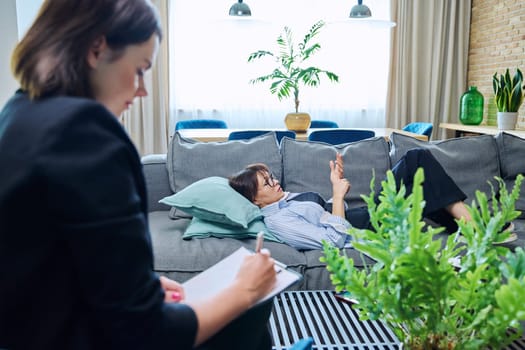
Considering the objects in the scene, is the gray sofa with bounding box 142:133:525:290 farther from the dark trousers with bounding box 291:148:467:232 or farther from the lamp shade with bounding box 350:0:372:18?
the lamp shade with bounding box 350:0:372:18

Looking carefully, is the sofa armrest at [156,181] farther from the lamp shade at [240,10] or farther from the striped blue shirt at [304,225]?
the lamp shade at [240,10]

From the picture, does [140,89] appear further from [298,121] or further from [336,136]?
[298,121]

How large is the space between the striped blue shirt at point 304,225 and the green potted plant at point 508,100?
2.55m

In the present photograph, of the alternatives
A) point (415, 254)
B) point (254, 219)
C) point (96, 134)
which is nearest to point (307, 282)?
point (254, 219)

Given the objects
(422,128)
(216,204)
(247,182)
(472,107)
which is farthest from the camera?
(472,107)

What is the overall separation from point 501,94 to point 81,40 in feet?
13.3

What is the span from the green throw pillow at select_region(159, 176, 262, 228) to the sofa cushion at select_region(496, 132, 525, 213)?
1.38 meters

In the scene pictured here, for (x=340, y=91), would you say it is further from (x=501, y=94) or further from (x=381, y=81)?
(x=501, y=94)

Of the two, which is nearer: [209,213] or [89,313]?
[89,313]

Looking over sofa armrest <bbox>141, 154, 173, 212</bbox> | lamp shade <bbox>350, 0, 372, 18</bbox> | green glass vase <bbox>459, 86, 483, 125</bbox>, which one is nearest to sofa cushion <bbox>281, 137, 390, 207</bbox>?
sofa armrest <bbox>141, 154, 173, 212</bbox>

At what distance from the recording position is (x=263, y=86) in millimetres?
5148

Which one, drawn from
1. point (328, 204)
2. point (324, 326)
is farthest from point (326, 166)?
point (324, 326)

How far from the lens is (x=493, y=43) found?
480 centimetres

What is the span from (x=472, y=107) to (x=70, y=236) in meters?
4.50
